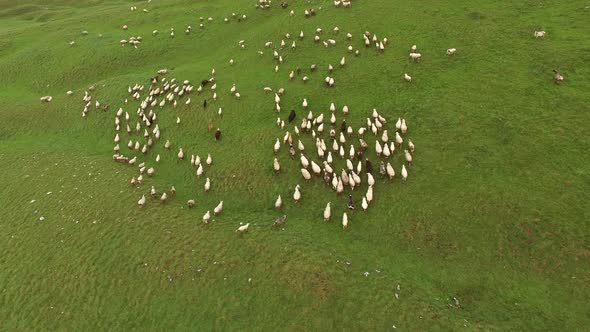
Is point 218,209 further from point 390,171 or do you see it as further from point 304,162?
point 390,171

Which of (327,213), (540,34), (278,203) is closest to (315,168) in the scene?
(278,203)

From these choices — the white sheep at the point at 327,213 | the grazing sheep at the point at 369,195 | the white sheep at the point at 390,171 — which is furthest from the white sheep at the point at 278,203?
the white sheep at the point at 390,171

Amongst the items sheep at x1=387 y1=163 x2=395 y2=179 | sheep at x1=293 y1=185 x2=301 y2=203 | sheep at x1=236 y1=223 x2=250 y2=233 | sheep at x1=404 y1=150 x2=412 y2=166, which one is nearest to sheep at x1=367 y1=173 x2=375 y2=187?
sheep at x1=387 y1=163 x2=395 y2=179

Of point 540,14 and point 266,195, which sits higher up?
point 540,14

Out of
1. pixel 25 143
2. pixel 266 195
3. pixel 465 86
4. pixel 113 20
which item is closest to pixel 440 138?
pixel 465 86

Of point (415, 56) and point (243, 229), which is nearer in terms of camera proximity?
point (243, 229)

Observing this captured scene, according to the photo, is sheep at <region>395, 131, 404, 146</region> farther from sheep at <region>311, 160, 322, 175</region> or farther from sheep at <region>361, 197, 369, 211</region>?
sheep at <region>311, 160, 322, 175</region>

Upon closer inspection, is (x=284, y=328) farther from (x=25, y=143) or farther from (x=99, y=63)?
(x=99, y=63)
